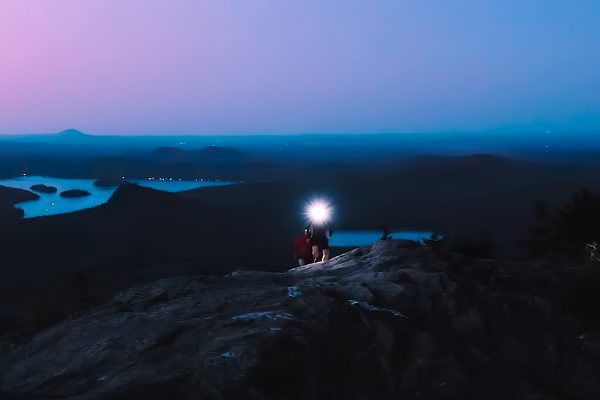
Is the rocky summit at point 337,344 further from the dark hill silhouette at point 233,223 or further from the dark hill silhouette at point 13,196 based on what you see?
the dark hill silhouette at point 13,196

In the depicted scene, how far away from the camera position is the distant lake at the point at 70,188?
9049 centimetres

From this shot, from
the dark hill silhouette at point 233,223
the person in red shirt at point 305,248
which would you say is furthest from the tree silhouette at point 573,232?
the dark hill silhouette at point 233,223

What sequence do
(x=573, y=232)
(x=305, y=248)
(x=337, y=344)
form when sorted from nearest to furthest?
(x=337, y=344) < (x=305, y=248) < (x=573, y=232)

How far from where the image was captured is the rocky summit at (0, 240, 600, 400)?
241 inches

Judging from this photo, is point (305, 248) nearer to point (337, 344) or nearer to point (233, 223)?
point (337, 344)

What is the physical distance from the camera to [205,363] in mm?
6129

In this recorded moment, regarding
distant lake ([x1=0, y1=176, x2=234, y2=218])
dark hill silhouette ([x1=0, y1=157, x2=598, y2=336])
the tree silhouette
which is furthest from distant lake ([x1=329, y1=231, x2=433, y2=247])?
distant lake ([x1=0, y1=176, x2=234, y2=218])

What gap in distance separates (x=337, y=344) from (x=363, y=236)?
53393 mm

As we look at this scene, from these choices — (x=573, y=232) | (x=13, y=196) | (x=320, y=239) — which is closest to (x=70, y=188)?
(x=13, y=196)

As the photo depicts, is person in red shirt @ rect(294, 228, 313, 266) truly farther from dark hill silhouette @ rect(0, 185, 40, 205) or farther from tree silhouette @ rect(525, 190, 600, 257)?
dark hill silhouette @ rect(0, 185, 40, 205)

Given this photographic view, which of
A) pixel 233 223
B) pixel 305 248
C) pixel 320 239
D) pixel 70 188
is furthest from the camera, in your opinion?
pixel 70 188

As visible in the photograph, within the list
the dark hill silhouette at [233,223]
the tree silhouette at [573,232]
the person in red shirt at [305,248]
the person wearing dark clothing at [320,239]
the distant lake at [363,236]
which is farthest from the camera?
the distant lake at [363,236]

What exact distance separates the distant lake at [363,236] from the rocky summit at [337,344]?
45647 millimetres

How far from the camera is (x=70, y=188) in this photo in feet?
431
